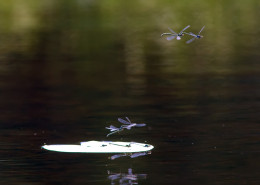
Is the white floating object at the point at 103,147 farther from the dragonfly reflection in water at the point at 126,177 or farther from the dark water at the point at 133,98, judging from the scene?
the dragonfly reflection in water at the point at 126,177

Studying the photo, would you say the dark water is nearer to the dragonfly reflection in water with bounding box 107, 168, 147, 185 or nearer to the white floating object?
the dragonfly reflection in water with bounding box 107, 168, 147, 185

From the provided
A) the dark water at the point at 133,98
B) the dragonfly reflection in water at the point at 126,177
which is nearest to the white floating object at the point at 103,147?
the dark water at the point at 133,98

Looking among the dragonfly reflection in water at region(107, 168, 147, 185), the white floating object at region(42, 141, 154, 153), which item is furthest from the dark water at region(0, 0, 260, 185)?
the white floating object at region(42, 141, 154, 153)

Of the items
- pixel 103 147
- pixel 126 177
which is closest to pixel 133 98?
pixel 103 147

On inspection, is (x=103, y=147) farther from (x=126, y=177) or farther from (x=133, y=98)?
(x=133, y=98)

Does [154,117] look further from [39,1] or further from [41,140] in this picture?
[39,1]

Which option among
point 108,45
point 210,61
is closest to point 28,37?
point 108,45
